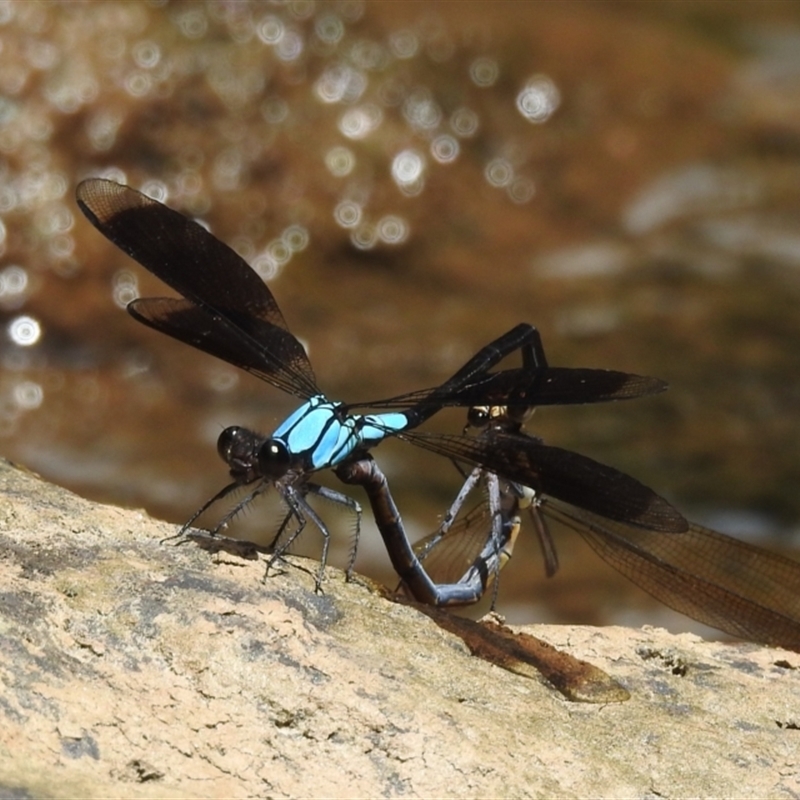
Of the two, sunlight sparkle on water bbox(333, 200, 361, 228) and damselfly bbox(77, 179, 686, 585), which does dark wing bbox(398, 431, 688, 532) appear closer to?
damselfly bbox(77, 179, 686, 585)

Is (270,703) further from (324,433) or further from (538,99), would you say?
(538,99)

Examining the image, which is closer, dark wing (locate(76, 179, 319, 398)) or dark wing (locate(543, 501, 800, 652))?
dark wing (locate(76, 179, 319, 398))

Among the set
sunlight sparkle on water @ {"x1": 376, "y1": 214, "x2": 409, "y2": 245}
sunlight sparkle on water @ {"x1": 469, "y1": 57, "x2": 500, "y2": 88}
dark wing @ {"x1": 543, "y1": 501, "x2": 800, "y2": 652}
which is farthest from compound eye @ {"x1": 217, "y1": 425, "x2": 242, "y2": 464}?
sunlight sparkle on water @ {"x1": 469, "y1": 57, "x2": 500, "y2": 88}

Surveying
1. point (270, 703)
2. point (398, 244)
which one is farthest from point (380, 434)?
point (398, 244)

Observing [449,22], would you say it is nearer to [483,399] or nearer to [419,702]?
[483,399]

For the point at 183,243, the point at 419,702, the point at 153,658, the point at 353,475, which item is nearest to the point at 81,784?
the point at 153,658

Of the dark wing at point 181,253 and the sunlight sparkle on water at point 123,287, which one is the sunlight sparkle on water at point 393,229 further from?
the dark wing at point 181,253
